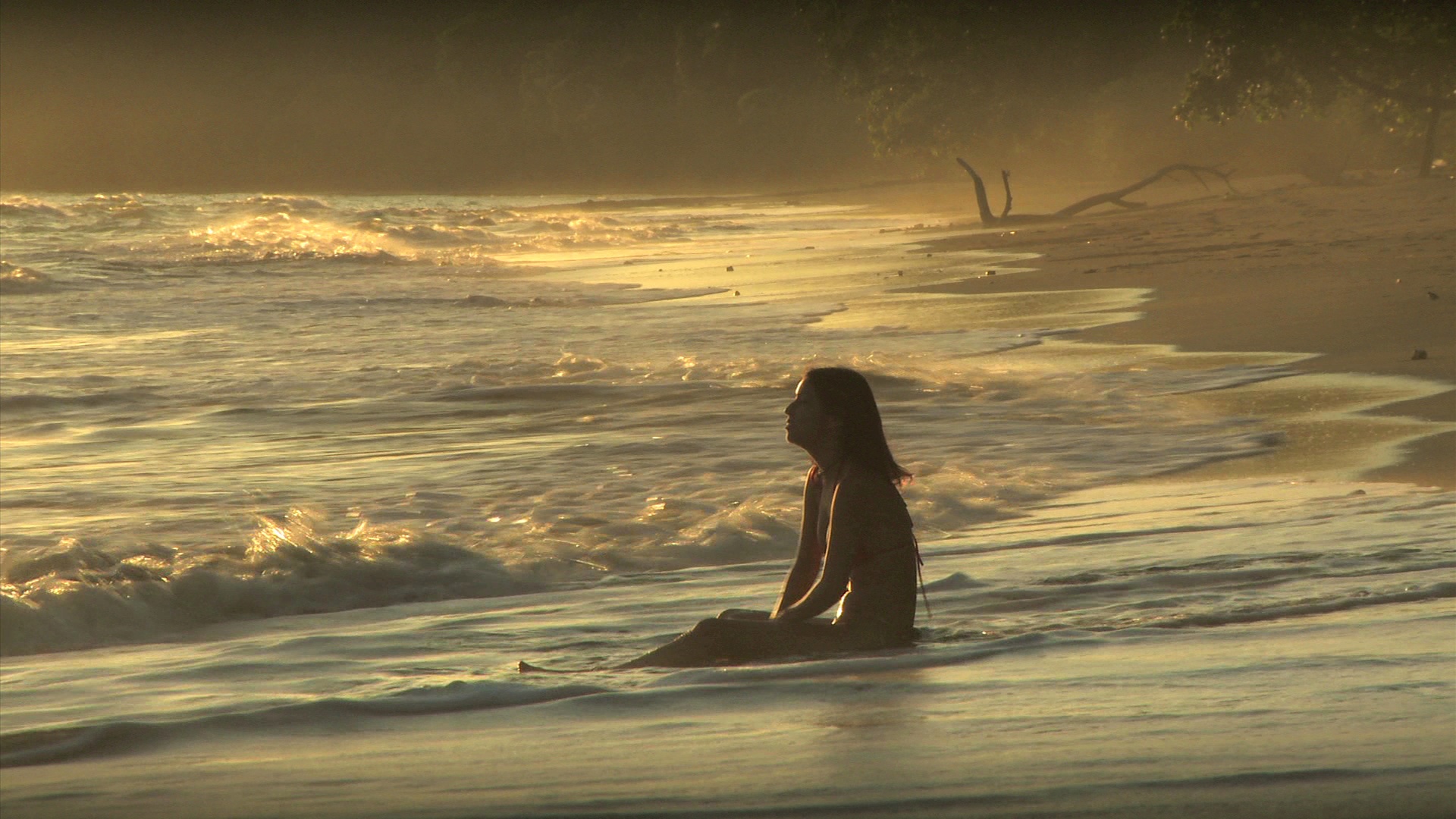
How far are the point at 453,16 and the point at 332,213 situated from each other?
2522 inches

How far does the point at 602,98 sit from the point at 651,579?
318ft

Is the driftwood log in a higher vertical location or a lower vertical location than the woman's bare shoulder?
higher

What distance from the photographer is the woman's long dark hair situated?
5.53 m

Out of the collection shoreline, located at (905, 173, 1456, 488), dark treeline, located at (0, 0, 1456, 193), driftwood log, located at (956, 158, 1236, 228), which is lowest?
shoreline, located at (905, 173, 1456, 488)

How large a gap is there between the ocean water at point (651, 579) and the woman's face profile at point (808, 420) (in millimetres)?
702

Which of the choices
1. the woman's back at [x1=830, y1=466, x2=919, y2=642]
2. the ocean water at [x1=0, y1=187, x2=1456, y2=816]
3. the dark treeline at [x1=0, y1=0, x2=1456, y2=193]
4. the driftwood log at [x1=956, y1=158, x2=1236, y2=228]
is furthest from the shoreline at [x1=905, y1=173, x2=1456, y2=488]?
the dark treeline at [x1=0, y1=0, x2=1456, y2=193]

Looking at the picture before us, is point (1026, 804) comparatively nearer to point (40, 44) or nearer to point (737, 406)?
point (737, 406)

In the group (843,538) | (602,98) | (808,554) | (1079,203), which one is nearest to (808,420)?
(843,538)

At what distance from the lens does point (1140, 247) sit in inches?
1046

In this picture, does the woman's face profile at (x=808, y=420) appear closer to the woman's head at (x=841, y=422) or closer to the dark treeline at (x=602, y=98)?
the woman's head at (x=841, y=422)

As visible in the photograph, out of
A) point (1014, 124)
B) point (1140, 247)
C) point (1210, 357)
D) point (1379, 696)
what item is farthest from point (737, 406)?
point (1014, 124)

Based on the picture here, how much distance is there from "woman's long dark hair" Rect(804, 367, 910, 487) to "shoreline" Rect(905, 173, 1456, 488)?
377 centimetres

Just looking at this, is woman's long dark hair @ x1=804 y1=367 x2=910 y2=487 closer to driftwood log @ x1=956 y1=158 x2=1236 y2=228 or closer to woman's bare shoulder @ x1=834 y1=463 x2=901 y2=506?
woman's bare shoulder @ x1=834 y1=463 x2=901 y2=506

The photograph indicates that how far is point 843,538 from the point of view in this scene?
551 centimetres
